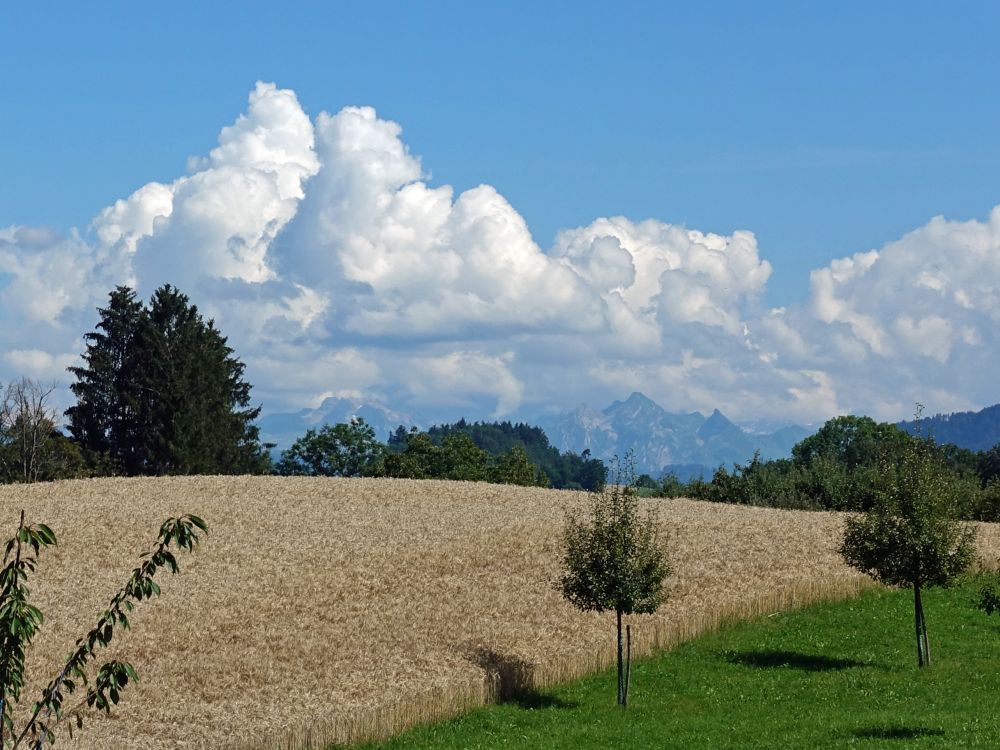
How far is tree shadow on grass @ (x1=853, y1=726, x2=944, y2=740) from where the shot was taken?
31391mm

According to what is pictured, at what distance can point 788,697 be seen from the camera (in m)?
37.3

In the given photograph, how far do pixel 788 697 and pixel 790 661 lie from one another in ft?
14.9

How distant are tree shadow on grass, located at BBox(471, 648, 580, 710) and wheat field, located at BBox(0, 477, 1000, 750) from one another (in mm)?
80

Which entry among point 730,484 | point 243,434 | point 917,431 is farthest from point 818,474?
point 243,434

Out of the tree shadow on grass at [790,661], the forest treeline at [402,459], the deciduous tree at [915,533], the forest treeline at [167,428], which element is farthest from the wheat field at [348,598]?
the forest treeline at [402,459]

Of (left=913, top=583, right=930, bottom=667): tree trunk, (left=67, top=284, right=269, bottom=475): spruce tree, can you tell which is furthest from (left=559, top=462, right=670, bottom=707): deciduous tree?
(left=67, top=284, right=269, bottom=475): spruce tree

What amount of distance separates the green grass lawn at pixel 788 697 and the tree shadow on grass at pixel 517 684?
0.52 feet

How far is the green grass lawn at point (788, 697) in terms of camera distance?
32.8 meters

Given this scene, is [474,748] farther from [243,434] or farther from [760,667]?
[243,434]

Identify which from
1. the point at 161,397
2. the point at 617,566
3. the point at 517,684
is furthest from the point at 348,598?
the point at 161,397

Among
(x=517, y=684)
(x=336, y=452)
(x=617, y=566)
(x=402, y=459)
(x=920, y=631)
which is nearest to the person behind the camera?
(x=617, y=566)

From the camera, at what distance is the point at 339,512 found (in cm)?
6619

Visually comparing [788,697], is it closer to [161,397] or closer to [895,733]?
[895,733]

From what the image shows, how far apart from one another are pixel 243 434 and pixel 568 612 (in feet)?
267
